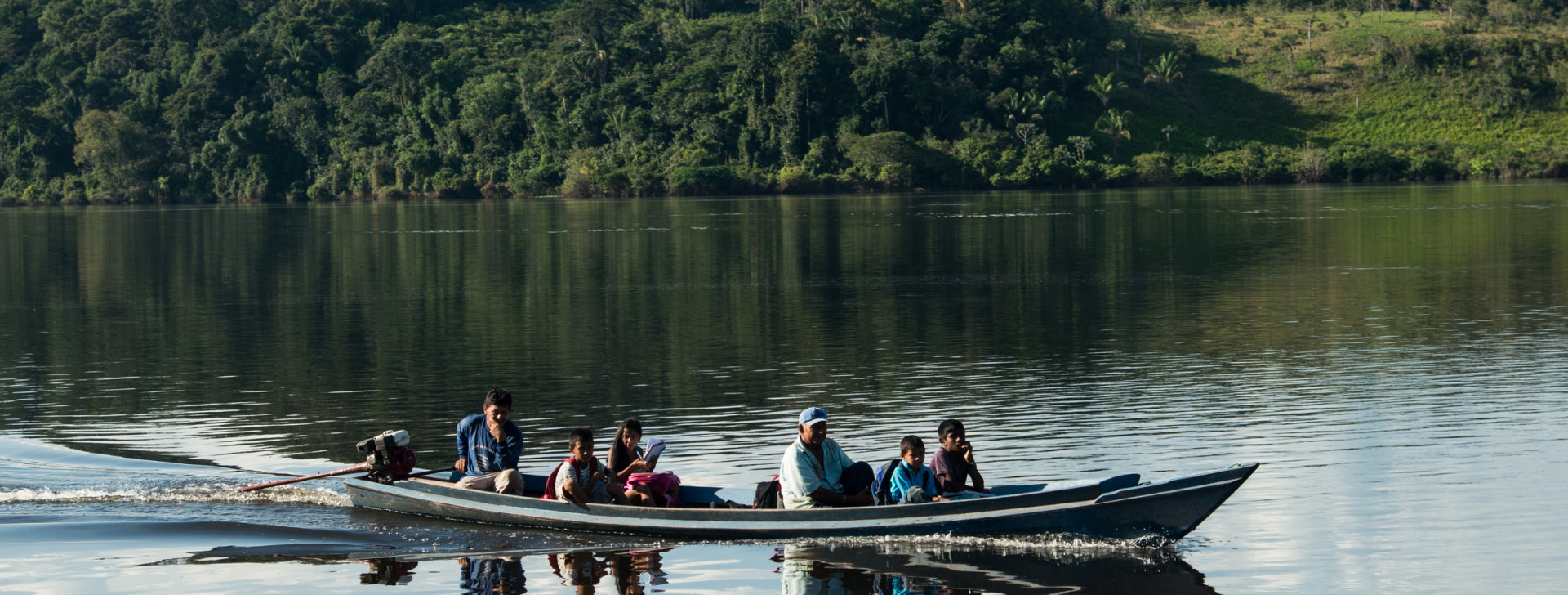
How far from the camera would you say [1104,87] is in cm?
14375

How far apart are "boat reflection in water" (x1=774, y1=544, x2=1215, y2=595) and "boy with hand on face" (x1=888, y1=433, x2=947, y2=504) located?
1.87ft

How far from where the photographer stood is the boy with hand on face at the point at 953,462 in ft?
46.1

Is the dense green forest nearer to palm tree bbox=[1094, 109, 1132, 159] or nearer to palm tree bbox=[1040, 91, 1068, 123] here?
palm tree bbox=[1094, 109, 1132, 159]

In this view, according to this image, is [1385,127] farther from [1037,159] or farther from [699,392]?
[699,392]

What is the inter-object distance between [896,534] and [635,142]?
5081 inches

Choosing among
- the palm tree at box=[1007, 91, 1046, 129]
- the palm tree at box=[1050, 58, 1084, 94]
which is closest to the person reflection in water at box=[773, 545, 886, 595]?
the palm tree at box=[1007, 91, 1046, 129]

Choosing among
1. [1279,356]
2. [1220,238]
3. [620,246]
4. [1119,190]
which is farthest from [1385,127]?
[1279,356]

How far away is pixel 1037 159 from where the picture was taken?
13138cm

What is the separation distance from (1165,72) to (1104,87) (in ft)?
34.5

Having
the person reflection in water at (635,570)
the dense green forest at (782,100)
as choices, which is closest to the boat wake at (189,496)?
the person reflection in water at (635,570)

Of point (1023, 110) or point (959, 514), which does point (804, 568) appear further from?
point (1023, 110)

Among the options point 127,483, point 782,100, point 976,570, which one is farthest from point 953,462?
point 782,100

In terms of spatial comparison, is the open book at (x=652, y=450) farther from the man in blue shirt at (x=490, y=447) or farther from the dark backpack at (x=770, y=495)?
the man in blue shirt at (x=490, y=447)

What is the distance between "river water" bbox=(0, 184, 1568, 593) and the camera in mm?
13828
